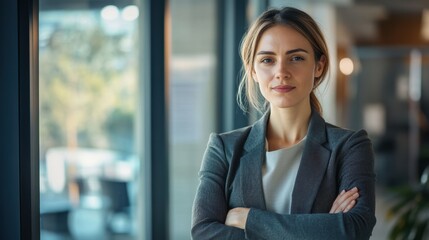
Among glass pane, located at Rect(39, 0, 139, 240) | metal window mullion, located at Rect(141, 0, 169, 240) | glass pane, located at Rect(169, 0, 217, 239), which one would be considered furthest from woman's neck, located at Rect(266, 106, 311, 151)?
glass pane, located at Rect(169, 0, 217, 239)

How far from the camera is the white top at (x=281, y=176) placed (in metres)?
1.75

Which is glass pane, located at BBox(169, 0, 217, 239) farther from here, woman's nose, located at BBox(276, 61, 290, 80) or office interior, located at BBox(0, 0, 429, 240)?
woman's nose, located at BBox(276, 61, 290, 80)

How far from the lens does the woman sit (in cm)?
169

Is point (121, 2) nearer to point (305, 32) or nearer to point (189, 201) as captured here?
point (189, 201)

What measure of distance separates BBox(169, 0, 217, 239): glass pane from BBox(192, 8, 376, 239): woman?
2295mm

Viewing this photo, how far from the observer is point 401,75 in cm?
1145

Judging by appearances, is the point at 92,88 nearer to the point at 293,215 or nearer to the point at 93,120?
the point at 93,120

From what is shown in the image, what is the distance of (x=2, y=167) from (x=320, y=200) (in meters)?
0.98

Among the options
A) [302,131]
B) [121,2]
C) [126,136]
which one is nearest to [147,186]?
[126,136]

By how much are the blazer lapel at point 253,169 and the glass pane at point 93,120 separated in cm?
175

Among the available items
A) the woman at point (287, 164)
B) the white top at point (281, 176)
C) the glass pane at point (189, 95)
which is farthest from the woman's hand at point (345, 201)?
the glass pane at point (189, 95)

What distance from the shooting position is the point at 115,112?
4.04m

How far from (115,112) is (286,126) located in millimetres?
2367

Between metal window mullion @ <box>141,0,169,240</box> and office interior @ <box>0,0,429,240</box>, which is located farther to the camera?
metal window mullion @ <box>141,0,169,240</box>
